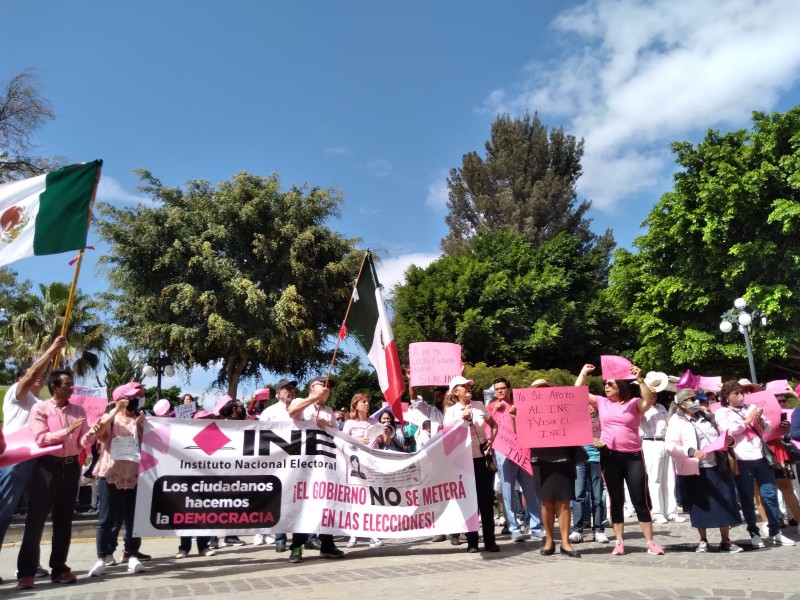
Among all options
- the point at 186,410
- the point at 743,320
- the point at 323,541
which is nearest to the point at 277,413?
the point at 323,541

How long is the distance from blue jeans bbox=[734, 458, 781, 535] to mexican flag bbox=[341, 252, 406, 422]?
425 centimetres

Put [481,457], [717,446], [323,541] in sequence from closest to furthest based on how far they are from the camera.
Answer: [717,446] < [323,541] < [481,457]

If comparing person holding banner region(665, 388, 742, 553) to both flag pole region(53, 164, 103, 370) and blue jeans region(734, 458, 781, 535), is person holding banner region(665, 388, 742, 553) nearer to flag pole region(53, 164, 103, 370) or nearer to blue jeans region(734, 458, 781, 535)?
blue jeans region(734, 458, 781, 535)

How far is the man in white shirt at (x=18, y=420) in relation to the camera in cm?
683

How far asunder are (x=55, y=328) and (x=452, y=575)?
33.8 m

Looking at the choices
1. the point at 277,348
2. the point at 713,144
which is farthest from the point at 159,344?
the point at 713,144

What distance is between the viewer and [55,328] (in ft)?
117

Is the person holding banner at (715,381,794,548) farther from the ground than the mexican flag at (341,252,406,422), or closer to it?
closer to it

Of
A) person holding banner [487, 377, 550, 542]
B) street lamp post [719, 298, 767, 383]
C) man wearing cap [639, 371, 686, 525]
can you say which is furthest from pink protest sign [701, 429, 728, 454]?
street lamp post [719, 298, 767, 383]

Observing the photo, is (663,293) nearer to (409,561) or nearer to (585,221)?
(585,221)

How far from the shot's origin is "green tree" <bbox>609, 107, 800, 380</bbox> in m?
28.3

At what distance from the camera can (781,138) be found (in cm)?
2891

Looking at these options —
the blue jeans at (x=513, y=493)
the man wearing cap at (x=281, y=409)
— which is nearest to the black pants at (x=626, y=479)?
the blue jeans at (x=513, y=493)

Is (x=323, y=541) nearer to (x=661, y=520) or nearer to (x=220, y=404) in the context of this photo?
(x=220, y=404)
